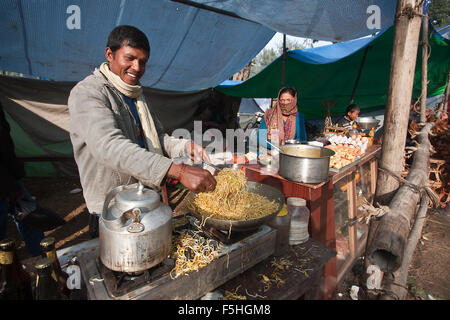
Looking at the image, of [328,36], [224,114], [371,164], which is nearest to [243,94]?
[224,114]

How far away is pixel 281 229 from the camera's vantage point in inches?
81.3

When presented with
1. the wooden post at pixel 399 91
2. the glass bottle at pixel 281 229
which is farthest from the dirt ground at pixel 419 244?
the glass bottle at pixel 281 229

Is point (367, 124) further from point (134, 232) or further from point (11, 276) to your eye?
point (11, 276)

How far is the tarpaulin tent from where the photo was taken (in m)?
6.26

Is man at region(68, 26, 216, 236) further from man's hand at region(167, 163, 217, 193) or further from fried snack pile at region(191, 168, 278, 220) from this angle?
fried snack pile at region(191, 168, 278, 220)

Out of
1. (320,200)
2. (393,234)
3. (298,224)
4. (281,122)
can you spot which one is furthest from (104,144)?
(281,122)

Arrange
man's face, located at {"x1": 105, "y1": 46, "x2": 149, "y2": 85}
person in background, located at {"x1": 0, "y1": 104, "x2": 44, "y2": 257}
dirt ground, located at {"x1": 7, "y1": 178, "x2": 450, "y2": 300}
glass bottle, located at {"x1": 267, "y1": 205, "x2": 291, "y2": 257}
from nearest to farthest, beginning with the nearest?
1. man's face, located at {"x1": 105, "y1": 46, "x2": 149, "y2": 85}
2. glass bottle, located at {"x1": 267, "y1": 205, "x2": 291, "y2": 257}
3. person in background, located at {"x1": 0, "y1": 104, "x2": 44, "y2": 257}
4. dirt ground, located at {"x1": 7, "y1": 178, "x2": 450, "y2": 300}

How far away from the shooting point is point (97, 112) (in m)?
1.53

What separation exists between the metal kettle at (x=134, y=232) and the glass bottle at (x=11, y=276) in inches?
25.9

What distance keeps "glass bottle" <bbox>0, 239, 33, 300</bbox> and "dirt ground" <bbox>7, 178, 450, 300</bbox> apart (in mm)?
3314

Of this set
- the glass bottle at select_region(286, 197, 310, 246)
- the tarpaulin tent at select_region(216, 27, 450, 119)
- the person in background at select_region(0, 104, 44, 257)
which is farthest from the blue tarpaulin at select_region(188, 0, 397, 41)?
the person in background at select_region(0, 104, 44, 257)

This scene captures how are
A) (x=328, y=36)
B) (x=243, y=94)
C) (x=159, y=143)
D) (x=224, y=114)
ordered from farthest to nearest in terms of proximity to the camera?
(x=224, y=114) < (x=243, y=94) < (x=328, y=36) < (x=159, y=143)

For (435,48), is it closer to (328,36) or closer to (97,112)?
(328,36)
